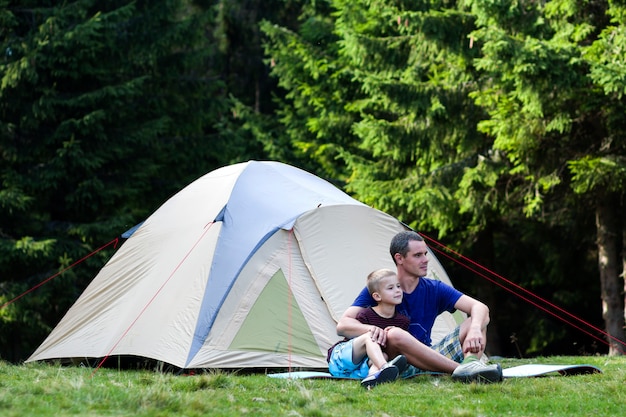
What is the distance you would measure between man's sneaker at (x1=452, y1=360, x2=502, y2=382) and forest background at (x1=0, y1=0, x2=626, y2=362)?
522cm

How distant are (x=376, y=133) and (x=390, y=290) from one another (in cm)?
815

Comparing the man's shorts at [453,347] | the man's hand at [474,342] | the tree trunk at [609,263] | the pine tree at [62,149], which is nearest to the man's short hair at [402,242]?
the man's shorts at [453,347]

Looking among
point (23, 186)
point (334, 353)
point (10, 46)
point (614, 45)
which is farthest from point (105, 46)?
point (334, 353)

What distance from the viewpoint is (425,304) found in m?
6.35

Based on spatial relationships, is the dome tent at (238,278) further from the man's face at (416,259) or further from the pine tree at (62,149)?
the pine tree at (62,149)

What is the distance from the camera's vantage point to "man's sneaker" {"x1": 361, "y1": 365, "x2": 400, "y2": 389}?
5.44m

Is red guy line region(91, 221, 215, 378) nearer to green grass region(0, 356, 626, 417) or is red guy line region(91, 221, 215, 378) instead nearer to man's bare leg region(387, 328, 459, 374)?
green grass region(0, 356, 626, 417)

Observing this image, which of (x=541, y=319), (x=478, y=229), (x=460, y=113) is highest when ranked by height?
(x=460, y=113)

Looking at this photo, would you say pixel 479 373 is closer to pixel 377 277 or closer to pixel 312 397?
pixel 377 277

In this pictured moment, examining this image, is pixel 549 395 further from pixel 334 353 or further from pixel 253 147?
pixel 253 147

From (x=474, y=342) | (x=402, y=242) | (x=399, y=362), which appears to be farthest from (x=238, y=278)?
(x=474, y=342)

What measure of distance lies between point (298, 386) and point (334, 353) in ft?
2.45

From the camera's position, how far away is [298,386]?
545 centimetres

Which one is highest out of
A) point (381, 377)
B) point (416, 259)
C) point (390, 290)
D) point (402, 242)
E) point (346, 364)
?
point (402, 242)
